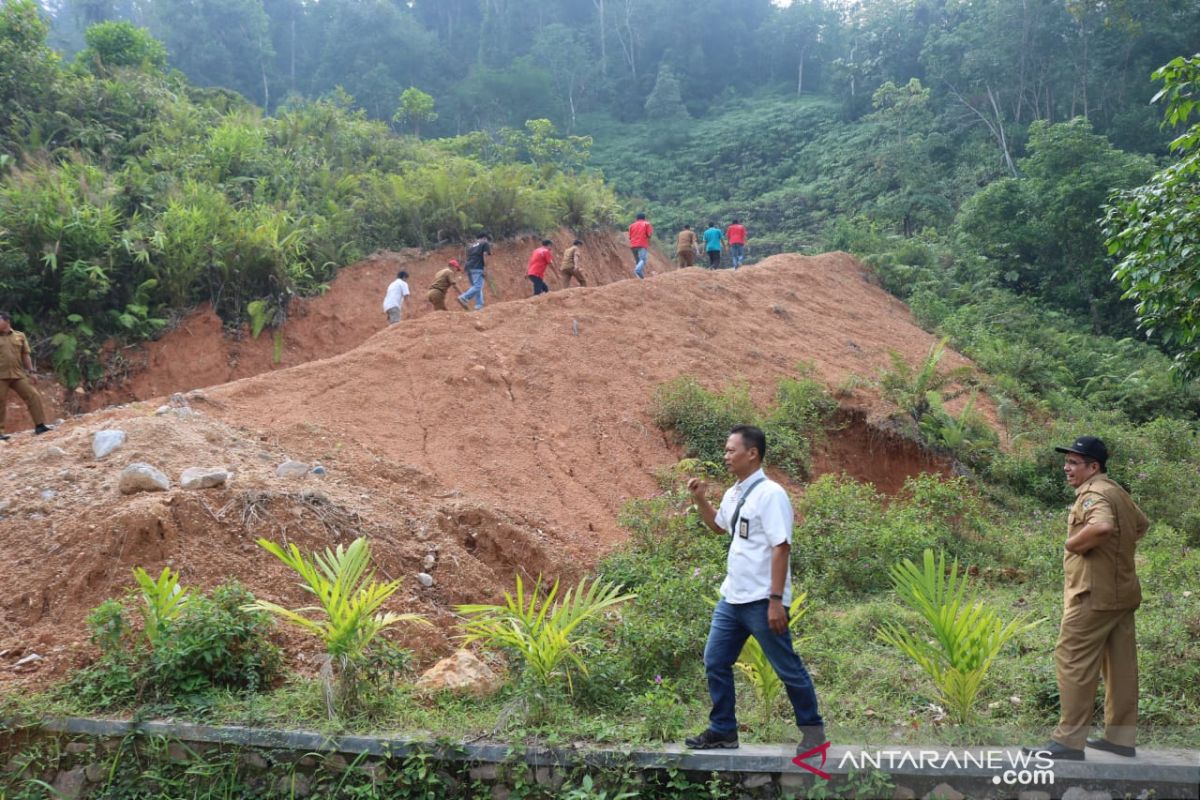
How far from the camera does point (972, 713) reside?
14.8 feet

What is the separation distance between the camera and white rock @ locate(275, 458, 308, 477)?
23.5ft

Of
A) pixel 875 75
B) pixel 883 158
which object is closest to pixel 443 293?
pixel 883 158

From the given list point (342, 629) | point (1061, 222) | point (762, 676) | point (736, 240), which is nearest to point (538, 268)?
point (736, 240)

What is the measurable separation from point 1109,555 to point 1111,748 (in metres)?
0.85

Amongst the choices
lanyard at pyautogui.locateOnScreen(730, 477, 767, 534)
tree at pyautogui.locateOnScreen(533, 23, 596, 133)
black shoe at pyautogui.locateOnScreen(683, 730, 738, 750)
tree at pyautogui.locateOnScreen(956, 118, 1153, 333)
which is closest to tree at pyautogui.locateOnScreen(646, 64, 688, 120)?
tree at pyautogui.locateOnScreen(533, 23, 596, 133)

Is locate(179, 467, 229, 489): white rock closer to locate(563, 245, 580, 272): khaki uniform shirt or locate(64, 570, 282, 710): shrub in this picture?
locate(64, 570, 282, 710): shrub

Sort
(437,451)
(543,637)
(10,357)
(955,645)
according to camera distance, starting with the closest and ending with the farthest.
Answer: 1. (955,645)
2. (543,637)
3. (10,357)
4. (437,451)

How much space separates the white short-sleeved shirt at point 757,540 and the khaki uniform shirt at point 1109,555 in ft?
4.54

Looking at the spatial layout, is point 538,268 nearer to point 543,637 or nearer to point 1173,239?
point 1173,239

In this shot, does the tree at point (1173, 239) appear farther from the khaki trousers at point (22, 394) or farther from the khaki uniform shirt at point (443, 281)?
the khaki trousers at point (22, 394)

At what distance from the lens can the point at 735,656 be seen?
3.98 m

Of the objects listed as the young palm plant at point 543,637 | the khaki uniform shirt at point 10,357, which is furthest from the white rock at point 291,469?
the khaki uniform shirt at point 10,357

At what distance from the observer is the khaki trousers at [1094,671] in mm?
3895
